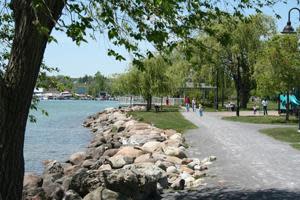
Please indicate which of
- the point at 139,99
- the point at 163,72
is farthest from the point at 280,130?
the point at 139,99

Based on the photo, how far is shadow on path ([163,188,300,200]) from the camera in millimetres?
11453

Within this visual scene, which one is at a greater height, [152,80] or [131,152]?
[152,80]

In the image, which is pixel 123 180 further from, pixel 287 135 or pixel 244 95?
pixel 244 95

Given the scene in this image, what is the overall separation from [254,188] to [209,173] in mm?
2642

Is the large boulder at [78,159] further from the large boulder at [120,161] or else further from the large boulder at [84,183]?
the large boulder at [84,183]

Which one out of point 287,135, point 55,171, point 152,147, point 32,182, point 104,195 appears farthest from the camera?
point 287,135

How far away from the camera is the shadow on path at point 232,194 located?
11453 millimetres

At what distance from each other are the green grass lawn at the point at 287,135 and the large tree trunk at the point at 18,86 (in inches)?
565

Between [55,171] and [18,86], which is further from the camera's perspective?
[55,171]

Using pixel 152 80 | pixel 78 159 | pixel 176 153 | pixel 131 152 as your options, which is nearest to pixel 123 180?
pixel 176 153

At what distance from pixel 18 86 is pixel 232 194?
613cm

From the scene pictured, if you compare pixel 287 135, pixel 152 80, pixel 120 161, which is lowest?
pixel 120 161

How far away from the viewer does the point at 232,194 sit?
1202cm

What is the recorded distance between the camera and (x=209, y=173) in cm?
1500
